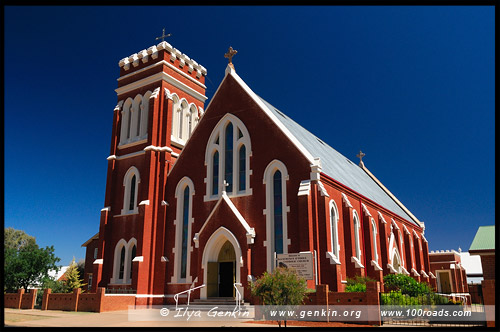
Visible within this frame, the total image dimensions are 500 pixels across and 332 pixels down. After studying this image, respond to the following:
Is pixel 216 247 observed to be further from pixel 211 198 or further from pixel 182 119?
pixel 182 119

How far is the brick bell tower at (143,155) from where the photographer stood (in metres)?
28.7

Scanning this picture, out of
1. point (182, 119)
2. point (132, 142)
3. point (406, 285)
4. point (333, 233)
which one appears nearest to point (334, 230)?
point (333, 233)

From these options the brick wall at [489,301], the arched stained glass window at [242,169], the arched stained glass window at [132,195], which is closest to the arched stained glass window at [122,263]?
the arched stained glass window at [132,195]

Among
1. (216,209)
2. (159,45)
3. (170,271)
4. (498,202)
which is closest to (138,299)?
(170,271)

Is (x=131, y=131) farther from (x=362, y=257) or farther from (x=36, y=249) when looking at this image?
(x=362, y=257)

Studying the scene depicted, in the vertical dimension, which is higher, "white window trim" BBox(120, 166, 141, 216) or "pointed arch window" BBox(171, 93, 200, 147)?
"pointed arch window" BBox(171, 93, 200, 147)

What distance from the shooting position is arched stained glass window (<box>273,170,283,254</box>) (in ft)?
79.4

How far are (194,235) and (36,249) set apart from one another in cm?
1610

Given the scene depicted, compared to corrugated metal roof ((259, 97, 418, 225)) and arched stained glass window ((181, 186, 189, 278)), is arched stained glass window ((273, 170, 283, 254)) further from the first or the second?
arched stained glass window ((181, 186, 189, 278))

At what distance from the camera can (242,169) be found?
2706 cm

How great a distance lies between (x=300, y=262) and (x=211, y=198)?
26.0ft

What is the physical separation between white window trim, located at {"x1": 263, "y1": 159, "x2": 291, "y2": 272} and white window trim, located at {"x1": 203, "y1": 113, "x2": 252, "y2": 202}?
1.29 metres

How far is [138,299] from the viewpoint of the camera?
26.5m

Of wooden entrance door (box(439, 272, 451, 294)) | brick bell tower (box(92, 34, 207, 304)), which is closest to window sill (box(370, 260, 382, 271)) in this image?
brick bell tower (box(92, 34, 207, 304))
